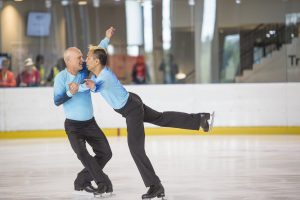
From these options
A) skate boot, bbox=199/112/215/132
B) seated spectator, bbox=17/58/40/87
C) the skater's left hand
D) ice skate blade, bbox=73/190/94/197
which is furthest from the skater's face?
seated spectator, bbox=17/58/40/87

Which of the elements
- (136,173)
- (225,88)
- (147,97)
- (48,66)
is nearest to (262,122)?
(225,88)

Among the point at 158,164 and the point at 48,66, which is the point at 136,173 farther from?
the point at 48,66

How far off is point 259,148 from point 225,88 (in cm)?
334

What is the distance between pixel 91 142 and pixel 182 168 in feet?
8.76

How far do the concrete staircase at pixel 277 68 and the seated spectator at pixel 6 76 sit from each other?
179 inches

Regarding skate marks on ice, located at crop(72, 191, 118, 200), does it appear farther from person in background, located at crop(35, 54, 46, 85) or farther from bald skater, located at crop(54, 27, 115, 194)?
person in background, located at crop(35, 54, 46, 85)

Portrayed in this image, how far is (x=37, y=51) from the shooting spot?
17016mm

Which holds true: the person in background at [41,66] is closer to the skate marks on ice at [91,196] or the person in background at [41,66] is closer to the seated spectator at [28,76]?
the seated spectator at [28,76]

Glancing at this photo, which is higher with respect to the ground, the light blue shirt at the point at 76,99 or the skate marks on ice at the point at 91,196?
the light blue shirt at the point at 76,99

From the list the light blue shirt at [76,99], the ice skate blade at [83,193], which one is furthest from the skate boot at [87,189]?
the light blue shirt at [76,99]

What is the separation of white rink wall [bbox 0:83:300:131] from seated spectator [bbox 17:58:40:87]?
42 cm

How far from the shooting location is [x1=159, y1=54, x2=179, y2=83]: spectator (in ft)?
55.1

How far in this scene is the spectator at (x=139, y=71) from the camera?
16.8 meters

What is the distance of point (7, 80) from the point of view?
54.9ft
